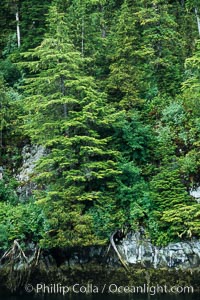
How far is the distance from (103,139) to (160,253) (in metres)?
5.33

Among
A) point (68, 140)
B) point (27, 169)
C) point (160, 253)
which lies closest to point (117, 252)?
point (160, 253)

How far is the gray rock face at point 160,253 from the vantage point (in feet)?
55.2

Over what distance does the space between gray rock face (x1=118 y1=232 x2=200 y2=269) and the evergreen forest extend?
1.20ft

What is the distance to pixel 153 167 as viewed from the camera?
19.8 meters

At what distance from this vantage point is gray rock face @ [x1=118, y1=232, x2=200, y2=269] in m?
16.8

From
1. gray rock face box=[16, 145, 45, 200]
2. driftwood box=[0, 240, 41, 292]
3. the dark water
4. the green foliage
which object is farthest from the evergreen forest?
the dark water

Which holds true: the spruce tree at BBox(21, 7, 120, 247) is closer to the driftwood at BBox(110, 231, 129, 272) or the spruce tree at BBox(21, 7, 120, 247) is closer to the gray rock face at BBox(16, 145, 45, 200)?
the driftwood at BBox(110, 231, 129, 272)

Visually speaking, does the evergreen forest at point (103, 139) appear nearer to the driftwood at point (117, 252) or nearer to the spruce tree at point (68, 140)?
the spruce tree at point (68, 140)

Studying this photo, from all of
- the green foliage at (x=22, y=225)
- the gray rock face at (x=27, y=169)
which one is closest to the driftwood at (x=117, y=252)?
the green foliage at (x=22, y=225)

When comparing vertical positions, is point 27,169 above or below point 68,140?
below

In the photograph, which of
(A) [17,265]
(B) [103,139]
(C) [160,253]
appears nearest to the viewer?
(C) [160,253]

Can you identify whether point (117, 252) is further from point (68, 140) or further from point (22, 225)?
point (68, 140)

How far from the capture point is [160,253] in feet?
56.3

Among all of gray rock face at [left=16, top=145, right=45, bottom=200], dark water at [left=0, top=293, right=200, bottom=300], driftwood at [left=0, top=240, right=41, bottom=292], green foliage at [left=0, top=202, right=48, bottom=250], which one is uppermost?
gray rock face at [left=16, top=145, right=45, bottom=200]
